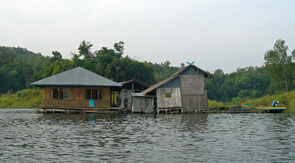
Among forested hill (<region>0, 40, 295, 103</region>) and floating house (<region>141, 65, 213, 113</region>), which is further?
forested hill (<region>0, 40, 295, 103</region>)

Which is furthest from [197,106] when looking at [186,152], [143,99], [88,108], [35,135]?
[186,152]

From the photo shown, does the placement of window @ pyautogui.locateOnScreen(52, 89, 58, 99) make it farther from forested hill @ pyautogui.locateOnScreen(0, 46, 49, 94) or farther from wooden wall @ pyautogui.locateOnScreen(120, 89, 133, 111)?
forested hill @ pyautogui.locateOnScreen(0, 46, 49, 94)

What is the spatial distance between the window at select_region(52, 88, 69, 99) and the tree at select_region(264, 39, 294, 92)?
41.0 meters

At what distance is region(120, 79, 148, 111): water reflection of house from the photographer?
147 feet

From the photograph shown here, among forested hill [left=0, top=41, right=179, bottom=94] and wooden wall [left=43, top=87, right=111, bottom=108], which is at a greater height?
forested hill [left=0, top=41, right=179, bottom=94]

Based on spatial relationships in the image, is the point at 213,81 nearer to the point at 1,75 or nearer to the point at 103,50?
the point at 103,50

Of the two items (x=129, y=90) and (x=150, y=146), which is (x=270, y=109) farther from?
(x=150, y=146)

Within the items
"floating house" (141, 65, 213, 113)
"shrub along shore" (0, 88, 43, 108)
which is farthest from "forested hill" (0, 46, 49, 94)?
"floating house" (141, 65, 213, 113)

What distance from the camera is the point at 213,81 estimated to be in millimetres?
93000

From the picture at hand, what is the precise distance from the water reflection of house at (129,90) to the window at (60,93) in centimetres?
717

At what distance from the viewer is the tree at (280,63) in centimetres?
6494

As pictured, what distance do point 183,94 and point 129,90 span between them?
914 cm

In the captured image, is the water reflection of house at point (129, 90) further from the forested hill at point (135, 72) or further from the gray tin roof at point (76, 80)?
the forested hill at point (135, 72)

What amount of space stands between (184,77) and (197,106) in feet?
12.6
